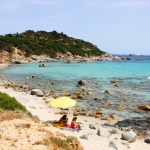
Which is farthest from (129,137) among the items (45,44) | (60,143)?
(45,44)

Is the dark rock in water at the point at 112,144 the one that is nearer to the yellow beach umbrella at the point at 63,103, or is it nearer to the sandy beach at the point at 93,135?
the sandy beach at the point at 93,135

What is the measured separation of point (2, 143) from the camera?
35.9 feet

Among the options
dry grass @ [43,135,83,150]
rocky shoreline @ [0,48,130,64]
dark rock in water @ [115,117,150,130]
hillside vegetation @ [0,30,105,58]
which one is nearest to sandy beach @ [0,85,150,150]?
dark rock in water @ [115,117,150,130]

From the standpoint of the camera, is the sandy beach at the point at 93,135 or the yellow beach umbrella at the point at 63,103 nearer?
the sandy beach at the point at 93,135

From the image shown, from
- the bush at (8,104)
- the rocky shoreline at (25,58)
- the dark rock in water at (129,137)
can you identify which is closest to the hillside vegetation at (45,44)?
the rocky shoreline at (25,58)

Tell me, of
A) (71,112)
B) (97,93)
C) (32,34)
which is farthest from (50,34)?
(71,112)

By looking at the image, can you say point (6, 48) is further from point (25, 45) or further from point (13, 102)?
point (13, 102)

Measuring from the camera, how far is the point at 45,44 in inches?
4589

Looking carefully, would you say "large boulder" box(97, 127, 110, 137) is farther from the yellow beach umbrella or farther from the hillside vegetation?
the hillside vegetation

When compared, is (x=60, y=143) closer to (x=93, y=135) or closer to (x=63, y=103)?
(x=93, y=135)

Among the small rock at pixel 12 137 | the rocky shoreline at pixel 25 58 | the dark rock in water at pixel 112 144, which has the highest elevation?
the rocky shoreline at pixel 25 58

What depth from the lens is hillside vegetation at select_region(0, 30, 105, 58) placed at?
101856 millimetres

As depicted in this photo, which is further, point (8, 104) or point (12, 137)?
point (8, 104)

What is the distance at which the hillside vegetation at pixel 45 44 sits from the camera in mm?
101856
